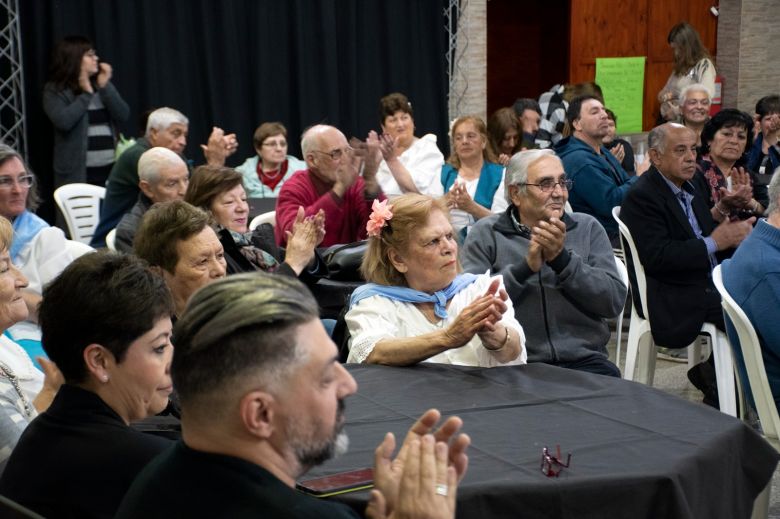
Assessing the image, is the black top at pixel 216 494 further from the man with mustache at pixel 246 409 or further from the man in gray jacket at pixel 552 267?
the man in gray jacket at pixel 552 267

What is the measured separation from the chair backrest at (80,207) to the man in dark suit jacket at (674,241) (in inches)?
133

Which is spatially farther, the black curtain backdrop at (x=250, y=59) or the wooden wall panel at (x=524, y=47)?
the wooden wall panel at (x=524, y=47)

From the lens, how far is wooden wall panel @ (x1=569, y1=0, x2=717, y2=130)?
10430 mm

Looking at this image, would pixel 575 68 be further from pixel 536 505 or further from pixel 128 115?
pixel 536 505

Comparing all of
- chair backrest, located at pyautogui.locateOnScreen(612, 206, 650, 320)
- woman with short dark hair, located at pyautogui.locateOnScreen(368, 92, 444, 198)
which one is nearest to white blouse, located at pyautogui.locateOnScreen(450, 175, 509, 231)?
woman with short dark hair, located at pyautogui.locateOnScreen(368, 92, 444, 198)

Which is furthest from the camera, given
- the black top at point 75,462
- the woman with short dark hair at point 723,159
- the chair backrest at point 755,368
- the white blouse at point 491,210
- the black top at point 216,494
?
the white blouse at point 491,210

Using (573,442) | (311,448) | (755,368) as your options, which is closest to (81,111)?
(755,368)

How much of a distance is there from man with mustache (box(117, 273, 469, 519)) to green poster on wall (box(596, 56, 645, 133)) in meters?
9.40

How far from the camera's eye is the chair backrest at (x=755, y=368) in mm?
3121

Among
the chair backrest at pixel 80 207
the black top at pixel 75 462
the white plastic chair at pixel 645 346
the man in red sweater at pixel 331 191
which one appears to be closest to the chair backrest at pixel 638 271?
the white plastic chair at pixel 645 346

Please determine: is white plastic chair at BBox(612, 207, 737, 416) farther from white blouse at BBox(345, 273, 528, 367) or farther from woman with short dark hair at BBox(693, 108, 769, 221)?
white blouse at BBox(345, 273, 528, 367)

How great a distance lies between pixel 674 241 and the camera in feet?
14.3

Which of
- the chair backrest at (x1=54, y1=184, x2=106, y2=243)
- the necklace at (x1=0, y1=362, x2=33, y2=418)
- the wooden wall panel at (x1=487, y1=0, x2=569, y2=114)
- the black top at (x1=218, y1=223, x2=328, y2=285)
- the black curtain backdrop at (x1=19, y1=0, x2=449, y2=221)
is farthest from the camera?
the wooden wall panel at (x1=487, y1=0, x2=569, y2=114)

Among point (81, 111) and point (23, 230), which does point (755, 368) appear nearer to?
point (23, 230)
